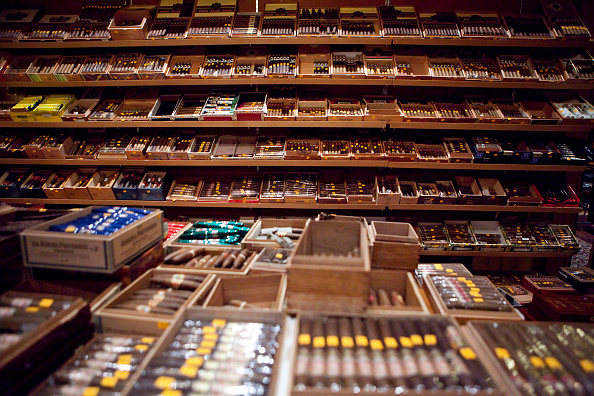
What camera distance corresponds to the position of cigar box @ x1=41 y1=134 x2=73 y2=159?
339cm

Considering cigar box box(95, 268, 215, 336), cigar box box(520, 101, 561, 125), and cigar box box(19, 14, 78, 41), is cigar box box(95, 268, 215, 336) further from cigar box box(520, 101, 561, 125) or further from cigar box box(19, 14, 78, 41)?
cigar box box(520, 101, 561, 125)

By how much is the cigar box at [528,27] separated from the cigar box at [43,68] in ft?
14.9

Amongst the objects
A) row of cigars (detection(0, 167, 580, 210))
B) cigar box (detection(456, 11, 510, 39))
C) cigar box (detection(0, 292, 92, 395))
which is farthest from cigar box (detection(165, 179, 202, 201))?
cigar box (detection(456, 11, 510, 39))

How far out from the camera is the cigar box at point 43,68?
10.9 feet

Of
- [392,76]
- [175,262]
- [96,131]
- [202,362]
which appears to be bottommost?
[202,362]

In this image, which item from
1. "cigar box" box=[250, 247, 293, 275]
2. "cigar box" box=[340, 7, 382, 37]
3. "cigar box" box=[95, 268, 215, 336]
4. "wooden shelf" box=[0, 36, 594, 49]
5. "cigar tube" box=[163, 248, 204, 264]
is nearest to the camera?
"cigar box" box=[95, 268, 215, 336]

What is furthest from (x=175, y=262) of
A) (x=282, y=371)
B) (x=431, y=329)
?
(x=431, y=329)

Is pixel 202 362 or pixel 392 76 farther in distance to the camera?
pixel 392 76

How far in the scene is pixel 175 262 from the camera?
6.77ft

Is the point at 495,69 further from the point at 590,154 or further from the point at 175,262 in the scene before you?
the point at 175,262

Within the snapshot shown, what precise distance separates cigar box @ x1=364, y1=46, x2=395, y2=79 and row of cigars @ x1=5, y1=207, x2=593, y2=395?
212 cm

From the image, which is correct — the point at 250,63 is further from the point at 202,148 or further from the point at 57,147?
the point at 57,147

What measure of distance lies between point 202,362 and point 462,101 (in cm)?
344

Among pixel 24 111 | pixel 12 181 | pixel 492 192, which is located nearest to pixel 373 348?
pixel 492 192
